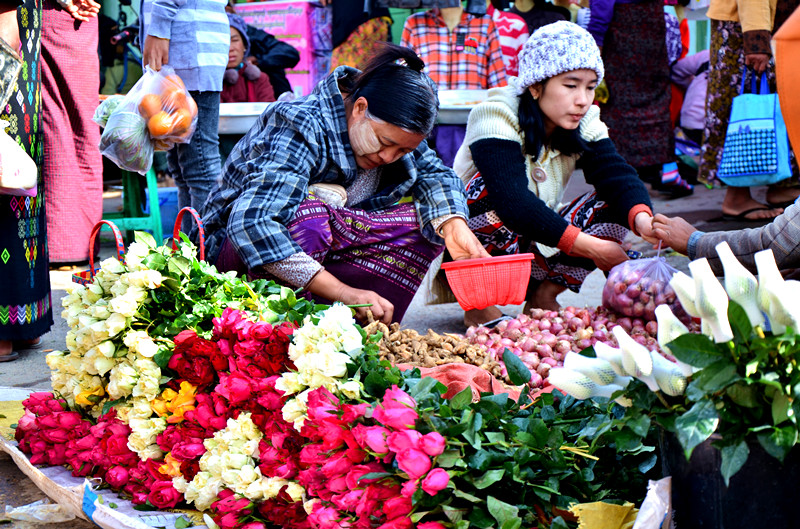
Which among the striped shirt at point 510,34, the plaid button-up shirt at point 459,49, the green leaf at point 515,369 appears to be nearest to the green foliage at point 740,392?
the green leaf at point 515,369

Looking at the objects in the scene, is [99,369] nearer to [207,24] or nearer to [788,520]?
[788,520]

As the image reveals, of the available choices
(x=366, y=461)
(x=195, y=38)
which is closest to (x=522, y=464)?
(x=366, y=461)

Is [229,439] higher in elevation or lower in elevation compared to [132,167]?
lower

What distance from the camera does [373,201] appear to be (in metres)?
2.75

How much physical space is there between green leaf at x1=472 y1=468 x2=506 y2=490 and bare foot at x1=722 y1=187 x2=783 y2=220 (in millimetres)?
4049

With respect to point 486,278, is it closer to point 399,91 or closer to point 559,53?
point 399,91

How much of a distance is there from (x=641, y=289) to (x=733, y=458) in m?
1.61

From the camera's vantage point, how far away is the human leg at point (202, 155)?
144 inches

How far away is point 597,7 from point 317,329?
470 centimetres

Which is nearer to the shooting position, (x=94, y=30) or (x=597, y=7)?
(x=94, y=30)

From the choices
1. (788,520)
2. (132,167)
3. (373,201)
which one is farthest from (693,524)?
(132,167)

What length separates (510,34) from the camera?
19.8ft

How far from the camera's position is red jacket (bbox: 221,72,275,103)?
5.44 meters

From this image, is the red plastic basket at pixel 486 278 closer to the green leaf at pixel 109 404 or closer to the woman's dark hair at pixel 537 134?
the woman's dark hair at pixel 537 134
